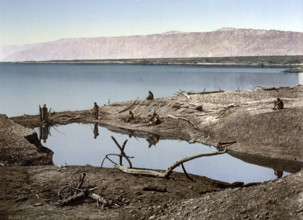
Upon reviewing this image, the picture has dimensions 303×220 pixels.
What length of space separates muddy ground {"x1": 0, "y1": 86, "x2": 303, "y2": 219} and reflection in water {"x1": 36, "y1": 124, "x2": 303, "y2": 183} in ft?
2.03

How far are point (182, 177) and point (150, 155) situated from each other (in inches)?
222

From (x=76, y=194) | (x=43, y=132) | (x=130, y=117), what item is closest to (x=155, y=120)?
(x=130, y=117)

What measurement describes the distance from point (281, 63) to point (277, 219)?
5332 inches

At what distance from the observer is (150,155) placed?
19.8m

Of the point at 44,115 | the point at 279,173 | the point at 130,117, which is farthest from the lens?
the point at 44,115

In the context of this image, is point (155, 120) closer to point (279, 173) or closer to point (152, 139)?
point (152, 139)

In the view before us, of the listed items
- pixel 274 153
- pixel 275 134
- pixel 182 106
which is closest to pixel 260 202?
pixel 274 153

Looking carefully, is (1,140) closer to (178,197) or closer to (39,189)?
(39,189)

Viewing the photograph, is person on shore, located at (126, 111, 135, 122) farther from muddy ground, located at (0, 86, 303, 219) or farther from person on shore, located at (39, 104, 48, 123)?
person on shore, located at (39, 104, 48, 123)

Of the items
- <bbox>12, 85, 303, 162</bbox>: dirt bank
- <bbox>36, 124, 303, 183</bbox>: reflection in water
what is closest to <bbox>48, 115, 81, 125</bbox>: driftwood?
<bbox>12, 85, 303, 162</bbox>: dirt bank

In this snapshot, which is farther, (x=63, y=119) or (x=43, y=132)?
(x=63, y=119)

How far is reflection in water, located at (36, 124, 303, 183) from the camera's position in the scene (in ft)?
53.6

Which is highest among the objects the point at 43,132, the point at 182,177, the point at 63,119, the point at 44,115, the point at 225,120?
the point at 225,120

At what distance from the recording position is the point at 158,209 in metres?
10.3
